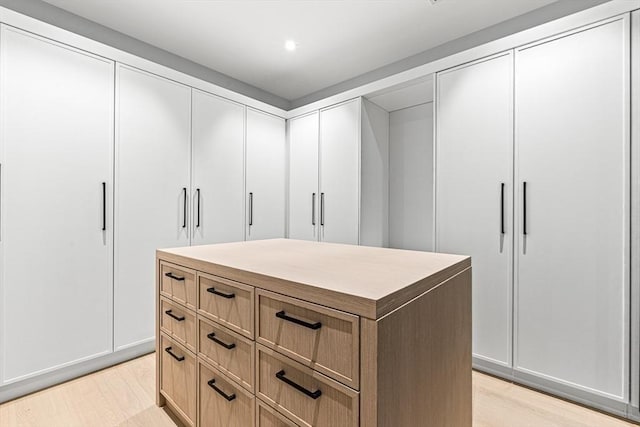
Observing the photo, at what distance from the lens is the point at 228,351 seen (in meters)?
1.17

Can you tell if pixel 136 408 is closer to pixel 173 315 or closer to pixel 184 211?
pixel 173 315

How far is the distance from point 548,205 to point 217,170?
2616 mm

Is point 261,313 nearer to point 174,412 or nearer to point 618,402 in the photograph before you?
point 174,412

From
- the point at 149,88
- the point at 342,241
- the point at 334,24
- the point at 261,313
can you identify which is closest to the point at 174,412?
the point at 261,313

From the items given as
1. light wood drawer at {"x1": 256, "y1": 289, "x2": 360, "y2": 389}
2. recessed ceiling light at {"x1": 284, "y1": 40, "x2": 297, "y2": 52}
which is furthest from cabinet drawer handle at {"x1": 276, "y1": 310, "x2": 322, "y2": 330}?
recessed ceiling light at {"x1": 284, "y1": 40, "x2": 297, "y2": 52}

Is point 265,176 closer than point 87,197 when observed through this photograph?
No

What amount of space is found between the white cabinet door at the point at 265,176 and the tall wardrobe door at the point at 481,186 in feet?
5.94

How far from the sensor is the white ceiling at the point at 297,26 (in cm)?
235

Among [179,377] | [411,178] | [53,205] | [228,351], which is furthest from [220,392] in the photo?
[411,178]

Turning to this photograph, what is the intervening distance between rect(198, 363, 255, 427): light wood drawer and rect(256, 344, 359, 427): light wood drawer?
0.38 feet

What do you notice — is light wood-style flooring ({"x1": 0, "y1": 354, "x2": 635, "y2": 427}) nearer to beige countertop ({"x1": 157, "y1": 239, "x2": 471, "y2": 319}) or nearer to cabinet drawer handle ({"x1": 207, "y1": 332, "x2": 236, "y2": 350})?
cabinet drawer handle ({"x1": 207, "y1": 332, "x2": 236, "y2": 350})

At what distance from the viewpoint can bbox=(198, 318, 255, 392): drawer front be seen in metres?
1.08

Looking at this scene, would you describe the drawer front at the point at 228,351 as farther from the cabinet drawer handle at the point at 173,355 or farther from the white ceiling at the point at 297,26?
the white ceiling at the point at 297,26

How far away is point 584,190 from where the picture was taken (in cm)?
178
